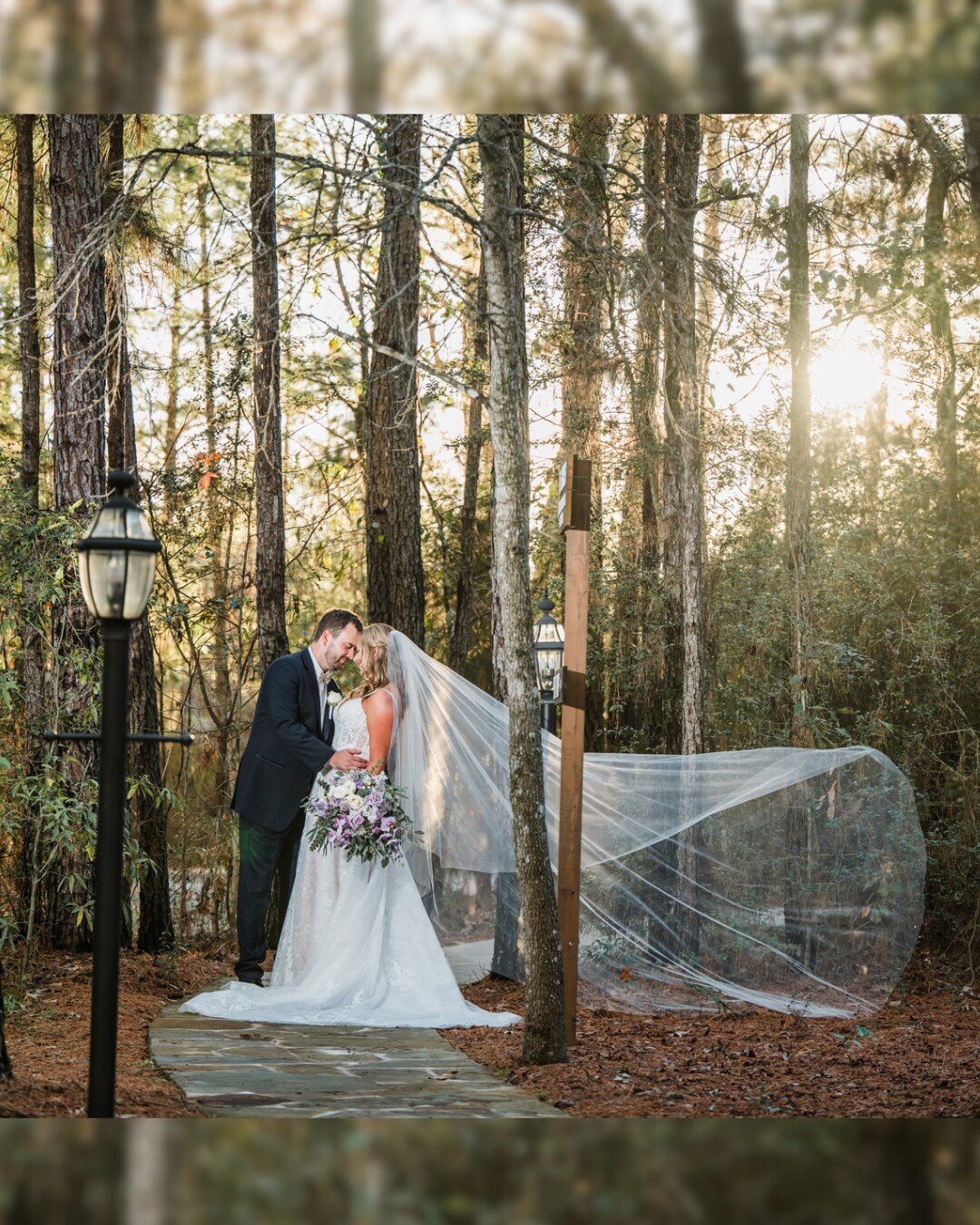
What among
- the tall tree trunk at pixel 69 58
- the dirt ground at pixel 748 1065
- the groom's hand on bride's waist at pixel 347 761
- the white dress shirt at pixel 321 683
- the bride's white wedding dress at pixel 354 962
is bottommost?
the dirt ground at pixel 748 1065

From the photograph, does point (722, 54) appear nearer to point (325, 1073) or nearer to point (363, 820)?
point (325, 1073)

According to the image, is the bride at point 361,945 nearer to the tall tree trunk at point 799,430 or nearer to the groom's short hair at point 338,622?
the groom's short hair at point 338,622

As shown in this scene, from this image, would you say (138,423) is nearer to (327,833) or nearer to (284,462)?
(284,462)

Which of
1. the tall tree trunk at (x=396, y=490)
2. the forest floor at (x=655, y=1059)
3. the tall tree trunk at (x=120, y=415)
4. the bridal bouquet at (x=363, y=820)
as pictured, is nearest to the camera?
the forest floor at (x=655, y=1059)

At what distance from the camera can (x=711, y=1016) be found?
5992 mm

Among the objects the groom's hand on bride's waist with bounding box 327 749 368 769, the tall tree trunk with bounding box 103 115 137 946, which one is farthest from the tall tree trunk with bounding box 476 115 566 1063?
the tall tree trunk with bounding box 103 115 137 946

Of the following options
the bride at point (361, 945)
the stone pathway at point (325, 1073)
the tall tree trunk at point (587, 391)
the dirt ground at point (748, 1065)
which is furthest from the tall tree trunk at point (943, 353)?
the stone pathway at point (325, 1073)

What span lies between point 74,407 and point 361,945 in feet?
10.0

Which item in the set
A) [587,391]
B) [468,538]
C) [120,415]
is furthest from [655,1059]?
[468,538]

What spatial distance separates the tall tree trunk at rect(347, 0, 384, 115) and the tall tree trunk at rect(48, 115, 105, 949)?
373 cm

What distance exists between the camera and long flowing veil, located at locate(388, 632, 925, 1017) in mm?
6133

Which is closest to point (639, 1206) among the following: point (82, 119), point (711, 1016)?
point (711, 1016)

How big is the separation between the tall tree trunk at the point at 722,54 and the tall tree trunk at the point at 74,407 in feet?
13.8

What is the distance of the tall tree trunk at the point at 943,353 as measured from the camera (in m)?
7.33
